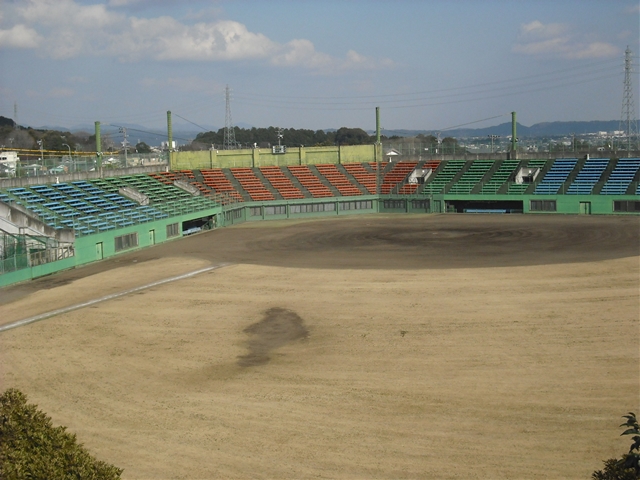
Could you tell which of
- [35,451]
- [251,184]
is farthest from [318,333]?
[251,184]

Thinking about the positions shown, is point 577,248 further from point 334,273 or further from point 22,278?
point 22,278

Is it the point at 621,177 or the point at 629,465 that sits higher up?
the point at 621,177

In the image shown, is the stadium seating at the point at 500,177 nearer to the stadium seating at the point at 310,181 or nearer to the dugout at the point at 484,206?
the dugout at the point at 484,206

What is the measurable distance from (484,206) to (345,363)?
155 ft

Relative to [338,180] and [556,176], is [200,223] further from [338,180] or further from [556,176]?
[556,176]

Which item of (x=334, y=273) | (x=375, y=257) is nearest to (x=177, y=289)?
(x=334, y=273)

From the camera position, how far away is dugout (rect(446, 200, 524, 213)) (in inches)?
2667

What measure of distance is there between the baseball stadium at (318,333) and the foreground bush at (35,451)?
16.2 feet

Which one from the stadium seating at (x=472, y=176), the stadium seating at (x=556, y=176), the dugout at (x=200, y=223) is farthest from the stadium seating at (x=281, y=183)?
the stadium seating at (x=556, y=176)

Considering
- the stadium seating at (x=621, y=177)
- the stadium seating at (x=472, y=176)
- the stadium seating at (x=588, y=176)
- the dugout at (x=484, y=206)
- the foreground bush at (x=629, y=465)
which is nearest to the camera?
the foreground bush at (x=629, y=465)

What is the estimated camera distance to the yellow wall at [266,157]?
3002 inches

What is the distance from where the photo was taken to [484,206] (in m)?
69.3

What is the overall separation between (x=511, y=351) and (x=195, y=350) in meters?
11.7

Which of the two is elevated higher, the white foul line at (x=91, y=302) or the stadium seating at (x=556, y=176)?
the stadium seating at (x=556, y=176)
